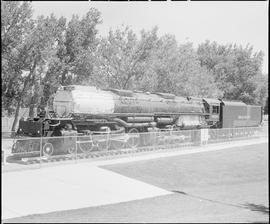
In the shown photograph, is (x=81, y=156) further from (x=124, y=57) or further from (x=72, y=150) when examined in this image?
(x=124, y=57)

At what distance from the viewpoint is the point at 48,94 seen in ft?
75.0

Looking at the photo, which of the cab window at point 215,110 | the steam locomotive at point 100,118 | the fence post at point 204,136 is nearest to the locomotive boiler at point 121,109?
the steam locomotive at point 100,118

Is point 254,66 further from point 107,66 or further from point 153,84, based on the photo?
point 107,66

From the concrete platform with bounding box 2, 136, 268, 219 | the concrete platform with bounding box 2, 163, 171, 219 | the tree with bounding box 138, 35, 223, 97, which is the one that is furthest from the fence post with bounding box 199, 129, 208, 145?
the concrete platform with bounding box 2, 163, 171, 219

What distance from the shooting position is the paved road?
863cm

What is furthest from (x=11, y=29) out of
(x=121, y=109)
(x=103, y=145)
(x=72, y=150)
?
(x=121, y=109)

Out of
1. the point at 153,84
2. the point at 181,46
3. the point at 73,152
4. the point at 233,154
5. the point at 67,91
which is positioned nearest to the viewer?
the point at 73,152

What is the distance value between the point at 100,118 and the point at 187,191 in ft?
28.5

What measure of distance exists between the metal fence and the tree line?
1760 millimetres

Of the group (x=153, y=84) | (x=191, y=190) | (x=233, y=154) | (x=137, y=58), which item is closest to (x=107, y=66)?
(x=137, y=58)

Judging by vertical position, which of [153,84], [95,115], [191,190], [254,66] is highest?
[254,66]

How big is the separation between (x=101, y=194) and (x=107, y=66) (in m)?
17.5

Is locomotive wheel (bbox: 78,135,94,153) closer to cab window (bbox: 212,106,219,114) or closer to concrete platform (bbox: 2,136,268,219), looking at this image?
concrete platform (bbox: 2,136,268,219)

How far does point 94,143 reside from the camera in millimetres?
18250
